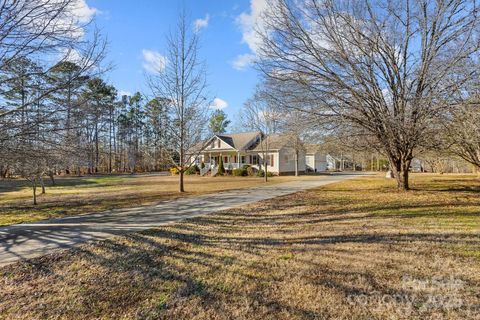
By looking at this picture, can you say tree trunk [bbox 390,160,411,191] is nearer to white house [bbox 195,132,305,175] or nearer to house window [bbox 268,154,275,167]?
white house [bbox 195,132,305,175]

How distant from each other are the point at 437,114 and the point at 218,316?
10.2 metres

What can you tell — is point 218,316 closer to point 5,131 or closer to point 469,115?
point 5,131

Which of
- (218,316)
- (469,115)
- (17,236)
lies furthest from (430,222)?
(17,236)

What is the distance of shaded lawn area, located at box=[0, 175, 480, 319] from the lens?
300 centimetres

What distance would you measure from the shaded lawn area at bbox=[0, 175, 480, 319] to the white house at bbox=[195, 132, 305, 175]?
2506 cm

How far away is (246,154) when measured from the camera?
33375 millimetres

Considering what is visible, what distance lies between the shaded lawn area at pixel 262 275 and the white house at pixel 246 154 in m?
25.1

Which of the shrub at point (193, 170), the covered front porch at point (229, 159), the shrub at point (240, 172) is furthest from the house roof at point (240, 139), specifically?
the shrub at point (193, 170)

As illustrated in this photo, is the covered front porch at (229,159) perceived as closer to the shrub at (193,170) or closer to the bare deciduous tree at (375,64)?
the shrub at (193,170)

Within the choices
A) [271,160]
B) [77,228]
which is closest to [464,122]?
[77,228]

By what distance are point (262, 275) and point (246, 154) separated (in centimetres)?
2967

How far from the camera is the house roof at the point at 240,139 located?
33.2m

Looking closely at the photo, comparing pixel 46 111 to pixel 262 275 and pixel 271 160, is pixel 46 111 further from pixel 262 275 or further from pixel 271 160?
pixel 271 160

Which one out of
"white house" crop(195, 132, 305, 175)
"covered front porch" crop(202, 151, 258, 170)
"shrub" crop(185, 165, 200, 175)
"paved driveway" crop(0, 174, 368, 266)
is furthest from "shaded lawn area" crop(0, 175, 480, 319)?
"shrub" crop(185, 165, 200, 175)
